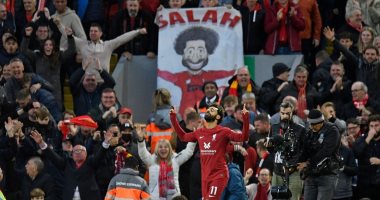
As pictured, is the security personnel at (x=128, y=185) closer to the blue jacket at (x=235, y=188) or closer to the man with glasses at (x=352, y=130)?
the blue jacket at (x=235, y=188)

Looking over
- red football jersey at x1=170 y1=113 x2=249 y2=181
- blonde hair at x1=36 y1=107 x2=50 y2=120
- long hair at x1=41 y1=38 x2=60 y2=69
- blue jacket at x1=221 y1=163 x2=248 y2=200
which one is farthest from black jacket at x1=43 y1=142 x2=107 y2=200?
long hair at x1=41 y1=38 x2=60 y2=69

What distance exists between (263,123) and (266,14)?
→ 4604 mm

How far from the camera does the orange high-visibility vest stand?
27969 mm

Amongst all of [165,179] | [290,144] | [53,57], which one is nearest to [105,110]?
[53,57]

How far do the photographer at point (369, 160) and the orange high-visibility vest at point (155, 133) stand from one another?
3294 millimetres

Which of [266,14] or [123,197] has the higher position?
[266,14]

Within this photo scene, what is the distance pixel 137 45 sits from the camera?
32.1m

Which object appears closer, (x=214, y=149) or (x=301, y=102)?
(x=214, y=149)

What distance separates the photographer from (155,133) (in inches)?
1107

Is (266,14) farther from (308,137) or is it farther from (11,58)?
(308,137)

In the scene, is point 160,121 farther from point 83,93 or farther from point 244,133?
point 244,133

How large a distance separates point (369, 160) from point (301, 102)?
2.25 meters

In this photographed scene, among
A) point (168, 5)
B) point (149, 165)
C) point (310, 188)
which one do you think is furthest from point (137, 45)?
point (310, 188)

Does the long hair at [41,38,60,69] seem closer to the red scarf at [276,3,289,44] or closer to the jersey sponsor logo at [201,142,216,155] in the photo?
the red scarf at [276,3,289,44]
